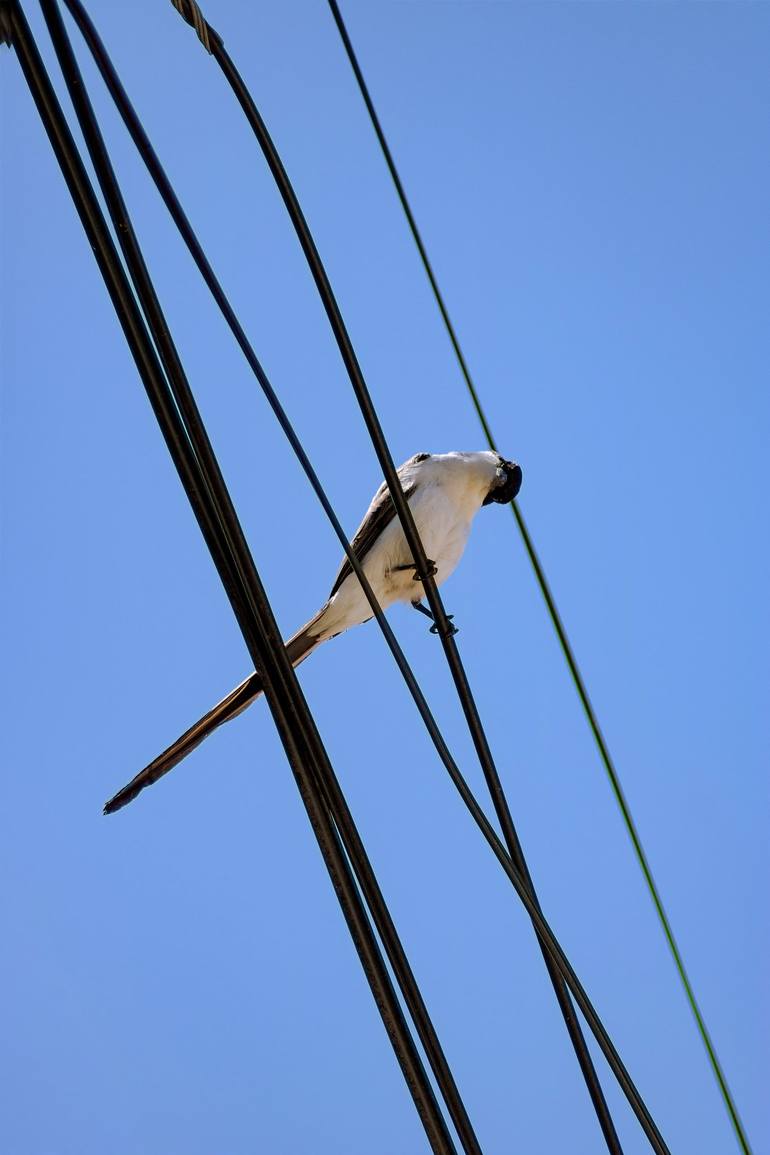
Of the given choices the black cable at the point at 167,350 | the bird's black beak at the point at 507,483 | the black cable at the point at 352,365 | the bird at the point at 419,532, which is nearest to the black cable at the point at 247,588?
the black cable at the point at 167,350

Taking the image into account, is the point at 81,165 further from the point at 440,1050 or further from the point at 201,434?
the point at 440,1050

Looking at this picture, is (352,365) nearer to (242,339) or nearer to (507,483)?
(242,339)

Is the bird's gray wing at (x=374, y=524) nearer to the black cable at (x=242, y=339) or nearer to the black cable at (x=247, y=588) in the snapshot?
the black cable at (x=242, y=339)

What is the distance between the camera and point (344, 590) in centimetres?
540

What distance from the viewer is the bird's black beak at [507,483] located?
5.81 meters

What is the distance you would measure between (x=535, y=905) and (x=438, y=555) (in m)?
2.96

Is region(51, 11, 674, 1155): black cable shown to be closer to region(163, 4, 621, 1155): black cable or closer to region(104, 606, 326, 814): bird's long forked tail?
region(163, 4, 621, 1155): black cable

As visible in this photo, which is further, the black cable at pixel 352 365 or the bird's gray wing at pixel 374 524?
the bird's gray wing at pixel 374 524

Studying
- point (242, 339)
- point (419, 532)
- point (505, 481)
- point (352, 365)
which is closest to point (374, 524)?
point (419, 532)

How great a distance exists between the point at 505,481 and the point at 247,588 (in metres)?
3.36

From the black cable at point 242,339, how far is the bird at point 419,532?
8.02 ft

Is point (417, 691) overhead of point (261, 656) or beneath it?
beneath

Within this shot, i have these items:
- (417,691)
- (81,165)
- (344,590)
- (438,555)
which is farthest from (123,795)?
(438,555)

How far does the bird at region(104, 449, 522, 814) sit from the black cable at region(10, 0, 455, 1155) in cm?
270
